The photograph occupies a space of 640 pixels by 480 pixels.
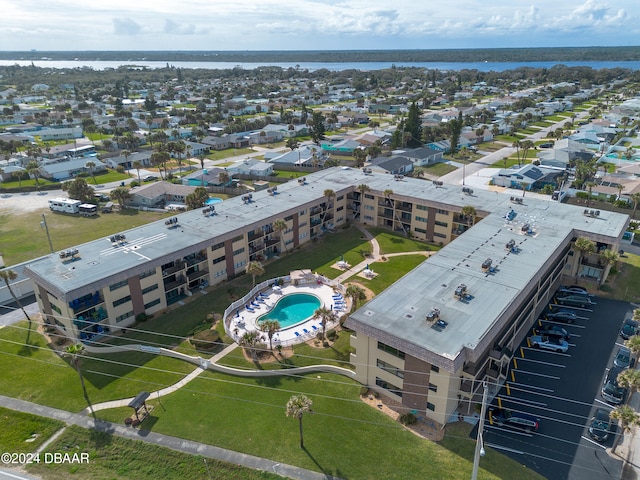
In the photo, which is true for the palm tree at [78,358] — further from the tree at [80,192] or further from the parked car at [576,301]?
the tree at [80,192]

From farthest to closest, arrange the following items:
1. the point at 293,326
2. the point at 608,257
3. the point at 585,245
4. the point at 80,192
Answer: the point at 80,192
the point at 585,245
the point at 608,257
the point at 293,326

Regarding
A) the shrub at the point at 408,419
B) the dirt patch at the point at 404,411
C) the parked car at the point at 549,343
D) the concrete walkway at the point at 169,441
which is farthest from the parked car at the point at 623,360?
the concrete walkway at the point at 169,441

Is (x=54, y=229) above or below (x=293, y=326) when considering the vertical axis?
above

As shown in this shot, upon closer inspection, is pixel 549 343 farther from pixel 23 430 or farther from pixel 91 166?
pixel 91 166

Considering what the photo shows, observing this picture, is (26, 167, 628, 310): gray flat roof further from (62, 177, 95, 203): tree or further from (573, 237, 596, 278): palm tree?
(62, 177, 95, 203): tree

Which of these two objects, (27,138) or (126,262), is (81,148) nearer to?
(27,138)

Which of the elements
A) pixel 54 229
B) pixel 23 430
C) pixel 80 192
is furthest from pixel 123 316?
pixel 80 192

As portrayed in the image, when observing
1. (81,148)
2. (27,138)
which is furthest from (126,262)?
(27,138)
